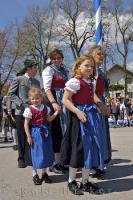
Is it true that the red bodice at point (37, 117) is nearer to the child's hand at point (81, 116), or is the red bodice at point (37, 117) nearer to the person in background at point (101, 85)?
the person in background at point (101, 85)

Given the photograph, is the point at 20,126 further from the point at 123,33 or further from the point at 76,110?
the point at 123,33

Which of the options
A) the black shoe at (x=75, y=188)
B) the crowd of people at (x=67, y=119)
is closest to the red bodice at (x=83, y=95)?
the crowd of people at (x=67, y=119)

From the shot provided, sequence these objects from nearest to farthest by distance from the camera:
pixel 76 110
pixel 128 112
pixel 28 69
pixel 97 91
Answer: pixel 76 110, pixel 97 91, pixel 28 69, pixel 128 112

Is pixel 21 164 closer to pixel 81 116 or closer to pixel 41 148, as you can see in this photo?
pixel 41 148

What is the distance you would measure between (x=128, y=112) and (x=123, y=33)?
30.2 metres

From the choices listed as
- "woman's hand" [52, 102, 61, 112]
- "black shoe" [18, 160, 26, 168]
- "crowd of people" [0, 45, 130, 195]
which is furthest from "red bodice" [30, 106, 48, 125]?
"black shoe" [18, 160, 26, 168]

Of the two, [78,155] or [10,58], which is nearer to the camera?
[78,155]

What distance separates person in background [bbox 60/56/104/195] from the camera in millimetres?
6379

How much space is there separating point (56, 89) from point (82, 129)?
5.43ft

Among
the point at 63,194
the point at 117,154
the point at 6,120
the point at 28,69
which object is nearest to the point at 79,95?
the point at 63,194

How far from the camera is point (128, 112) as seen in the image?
84.0 ft

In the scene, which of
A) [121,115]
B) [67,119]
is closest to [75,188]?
[67,119]

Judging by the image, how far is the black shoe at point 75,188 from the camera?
640 cm

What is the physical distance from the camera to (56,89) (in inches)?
312
